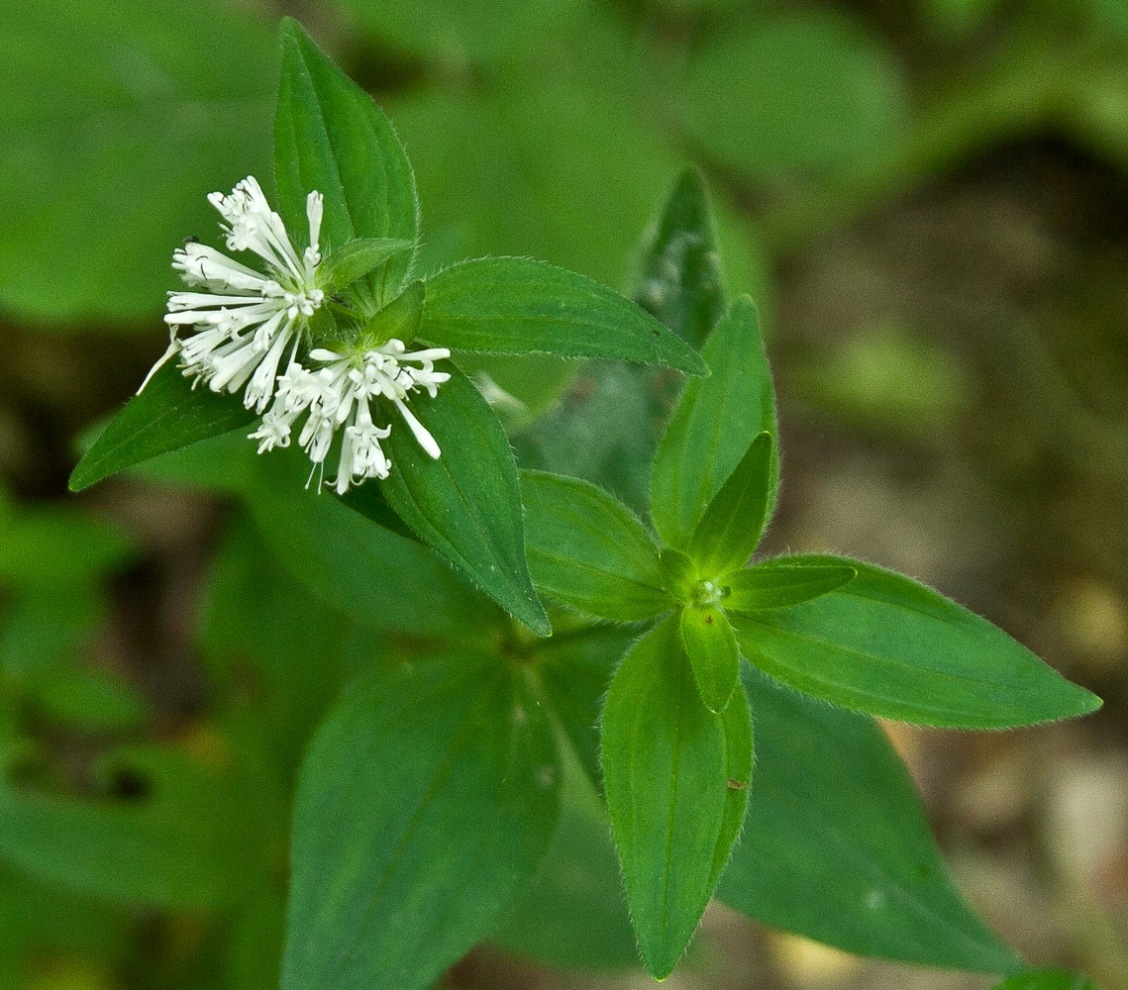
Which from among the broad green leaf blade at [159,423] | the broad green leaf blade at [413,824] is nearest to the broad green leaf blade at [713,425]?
the broad green leaf blade at [413,824]

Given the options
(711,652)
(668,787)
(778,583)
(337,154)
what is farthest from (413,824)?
Answer: (337,154)

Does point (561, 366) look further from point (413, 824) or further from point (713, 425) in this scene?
point (413, 824)

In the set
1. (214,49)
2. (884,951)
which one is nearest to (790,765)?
(884,951)

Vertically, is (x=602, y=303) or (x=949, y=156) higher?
(x=602, y=303)

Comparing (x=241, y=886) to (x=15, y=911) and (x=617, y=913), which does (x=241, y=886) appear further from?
(x=617, y=913)

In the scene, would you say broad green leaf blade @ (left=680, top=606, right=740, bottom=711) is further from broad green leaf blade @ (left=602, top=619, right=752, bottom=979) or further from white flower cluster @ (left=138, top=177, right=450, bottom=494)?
white flower cluster @ (left=138, top=177, right=450, bottom=494)

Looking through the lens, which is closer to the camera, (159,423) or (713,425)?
(159,423)
